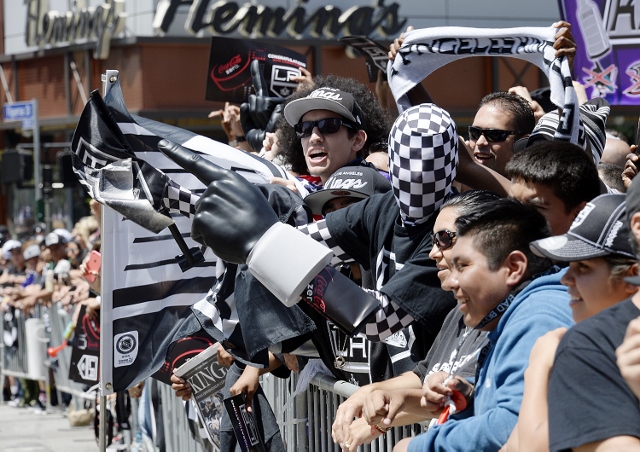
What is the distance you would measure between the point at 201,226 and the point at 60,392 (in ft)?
33.8

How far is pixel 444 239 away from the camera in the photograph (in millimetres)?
3211

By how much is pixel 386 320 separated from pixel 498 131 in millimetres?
1534

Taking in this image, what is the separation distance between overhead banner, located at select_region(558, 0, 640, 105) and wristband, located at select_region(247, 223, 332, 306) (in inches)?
161

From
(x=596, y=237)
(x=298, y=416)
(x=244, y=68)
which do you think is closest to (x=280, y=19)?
(x=244, y=68)

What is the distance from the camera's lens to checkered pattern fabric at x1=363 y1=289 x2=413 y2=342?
3.39 metres

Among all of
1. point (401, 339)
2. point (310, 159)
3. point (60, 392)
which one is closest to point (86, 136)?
point (310, 159)

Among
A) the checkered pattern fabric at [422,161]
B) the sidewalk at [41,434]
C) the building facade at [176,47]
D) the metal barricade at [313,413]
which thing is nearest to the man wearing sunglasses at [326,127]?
the metal barricade at [313,413]

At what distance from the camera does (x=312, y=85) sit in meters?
5.61

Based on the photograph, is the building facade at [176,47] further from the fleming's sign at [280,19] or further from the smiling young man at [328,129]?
the smiling young man at [328,129]

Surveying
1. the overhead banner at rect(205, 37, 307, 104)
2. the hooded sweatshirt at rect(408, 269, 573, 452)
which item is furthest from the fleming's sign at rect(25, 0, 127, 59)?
the hooded sweatshirt at rect(408, 269, 573, 452)

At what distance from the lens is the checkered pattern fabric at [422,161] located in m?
3.55

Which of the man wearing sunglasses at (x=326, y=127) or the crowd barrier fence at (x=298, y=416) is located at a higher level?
the man wearing sunglasses at (x=326, y=127)

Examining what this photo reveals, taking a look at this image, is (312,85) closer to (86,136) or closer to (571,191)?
(86,136)

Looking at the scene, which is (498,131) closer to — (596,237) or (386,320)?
(386,320)
